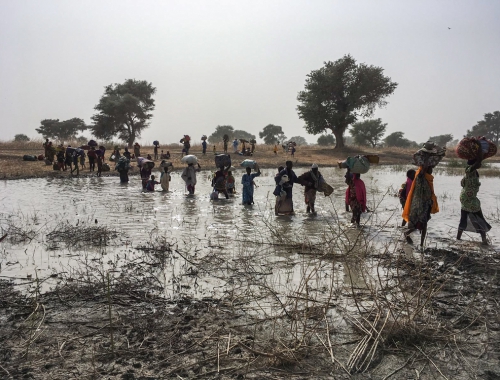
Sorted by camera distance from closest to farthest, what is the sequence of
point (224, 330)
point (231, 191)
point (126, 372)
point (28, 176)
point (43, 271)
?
point (126, 372), point (224, 330), point (43, 271), point (231, 191), point (28, 176)

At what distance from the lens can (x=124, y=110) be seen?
51.0 metres

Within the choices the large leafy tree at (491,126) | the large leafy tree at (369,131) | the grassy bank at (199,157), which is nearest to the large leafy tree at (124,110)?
the grassy bank at (199,157)

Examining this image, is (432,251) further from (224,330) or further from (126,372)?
(126,372)

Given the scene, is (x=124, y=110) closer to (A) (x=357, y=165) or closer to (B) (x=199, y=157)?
(B) (x=199, y=157)

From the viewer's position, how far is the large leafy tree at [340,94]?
4716 centimetres

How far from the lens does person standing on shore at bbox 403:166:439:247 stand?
7.72 metres

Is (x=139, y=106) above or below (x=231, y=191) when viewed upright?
above

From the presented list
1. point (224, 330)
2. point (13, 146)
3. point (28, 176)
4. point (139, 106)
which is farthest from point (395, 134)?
point (224, 330)

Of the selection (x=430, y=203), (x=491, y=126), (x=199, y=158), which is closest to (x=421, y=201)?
(x=430, y=203)

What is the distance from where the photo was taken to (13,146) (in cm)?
3922

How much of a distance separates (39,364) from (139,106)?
51964mm

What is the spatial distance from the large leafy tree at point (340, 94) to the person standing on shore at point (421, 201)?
39.8 metres

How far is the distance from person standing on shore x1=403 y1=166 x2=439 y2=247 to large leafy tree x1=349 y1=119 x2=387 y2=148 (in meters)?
64.5

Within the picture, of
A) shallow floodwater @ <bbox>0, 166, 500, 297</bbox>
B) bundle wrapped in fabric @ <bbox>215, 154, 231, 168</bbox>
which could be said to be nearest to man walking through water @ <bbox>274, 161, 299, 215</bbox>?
shallow floodwater @ <bbox>0, 166, 500, 297</bbox>
